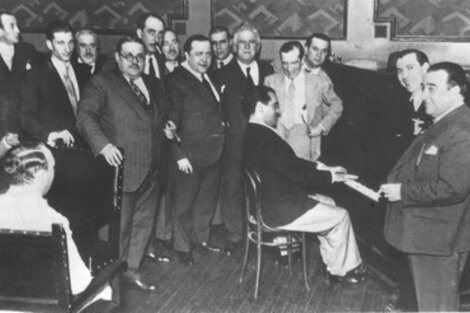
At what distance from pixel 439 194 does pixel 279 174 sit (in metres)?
1.14

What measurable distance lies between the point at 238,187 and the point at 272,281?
842 millimetres

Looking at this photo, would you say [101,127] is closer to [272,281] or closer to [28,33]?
[272,281]

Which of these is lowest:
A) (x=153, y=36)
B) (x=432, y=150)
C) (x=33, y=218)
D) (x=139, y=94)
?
(x=33, y=218)

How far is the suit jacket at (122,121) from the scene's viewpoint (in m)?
3.34

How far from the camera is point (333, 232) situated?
11.9 feet

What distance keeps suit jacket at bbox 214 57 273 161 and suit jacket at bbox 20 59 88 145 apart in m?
1.13

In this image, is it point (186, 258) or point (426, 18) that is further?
point (426, 18)

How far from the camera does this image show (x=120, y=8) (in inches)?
243

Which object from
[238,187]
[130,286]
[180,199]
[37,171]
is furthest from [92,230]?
[238,187]

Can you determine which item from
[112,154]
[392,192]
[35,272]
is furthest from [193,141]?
[35,272]

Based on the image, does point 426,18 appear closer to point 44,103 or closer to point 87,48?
point 87,48

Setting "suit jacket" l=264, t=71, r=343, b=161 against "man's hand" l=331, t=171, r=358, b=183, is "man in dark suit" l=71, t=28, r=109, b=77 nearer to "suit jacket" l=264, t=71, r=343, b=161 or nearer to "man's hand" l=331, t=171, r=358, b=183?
"suit jacket" l=264, t=71, r=343, b=161

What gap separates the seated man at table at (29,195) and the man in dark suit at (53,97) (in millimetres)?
1072

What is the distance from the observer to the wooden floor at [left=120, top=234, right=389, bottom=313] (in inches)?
137
